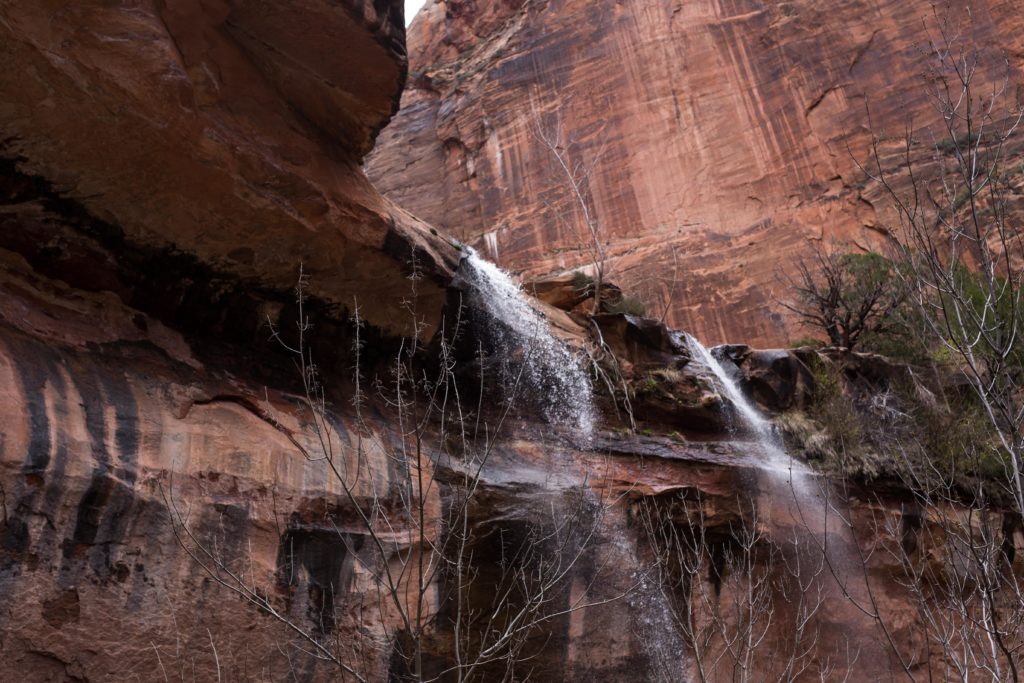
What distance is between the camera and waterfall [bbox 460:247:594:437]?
12305 millimetres

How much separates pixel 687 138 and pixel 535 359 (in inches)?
640

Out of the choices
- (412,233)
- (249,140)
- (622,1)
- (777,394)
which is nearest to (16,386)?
(249,140)

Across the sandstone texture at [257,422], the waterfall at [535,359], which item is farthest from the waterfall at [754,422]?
the waterfall at [535,359]

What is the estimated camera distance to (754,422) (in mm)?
13602

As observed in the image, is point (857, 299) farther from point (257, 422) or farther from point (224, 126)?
point (224, 126)

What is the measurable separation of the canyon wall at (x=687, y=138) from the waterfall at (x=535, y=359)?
9983 mm

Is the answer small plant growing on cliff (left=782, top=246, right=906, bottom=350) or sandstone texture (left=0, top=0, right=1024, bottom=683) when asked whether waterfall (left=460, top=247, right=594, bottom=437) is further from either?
small plant growing on cliff (left=782, top=246, right=906, bottom=350)

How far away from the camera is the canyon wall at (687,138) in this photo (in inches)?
923

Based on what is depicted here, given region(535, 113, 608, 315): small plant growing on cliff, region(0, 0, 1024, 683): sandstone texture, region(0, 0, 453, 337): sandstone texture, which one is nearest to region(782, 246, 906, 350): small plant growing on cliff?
region(0, 0, 1024, 683): sandstone texture

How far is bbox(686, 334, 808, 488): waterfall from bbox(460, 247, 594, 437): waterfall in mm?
2733

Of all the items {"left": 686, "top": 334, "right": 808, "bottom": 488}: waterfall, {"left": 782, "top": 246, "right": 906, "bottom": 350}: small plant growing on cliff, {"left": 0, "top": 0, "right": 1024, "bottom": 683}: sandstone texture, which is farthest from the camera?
{"left": 782, "top": 246, "right": 906, "bottom": 350}: small plant growing on cliff

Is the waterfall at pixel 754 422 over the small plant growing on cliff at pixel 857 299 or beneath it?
beneath

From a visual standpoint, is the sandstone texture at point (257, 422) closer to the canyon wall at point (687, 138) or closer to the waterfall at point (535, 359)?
the waterfall at point (535, 359)

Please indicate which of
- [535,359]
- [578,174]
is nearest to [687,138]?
[578,174]
